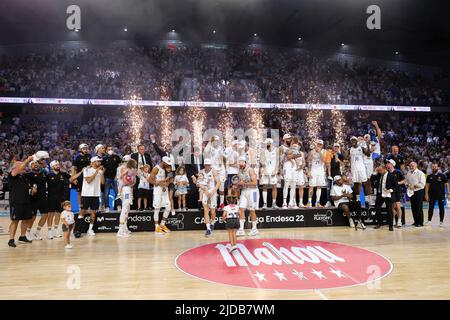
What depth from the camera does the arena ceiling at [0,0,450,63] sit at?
17.5 meters

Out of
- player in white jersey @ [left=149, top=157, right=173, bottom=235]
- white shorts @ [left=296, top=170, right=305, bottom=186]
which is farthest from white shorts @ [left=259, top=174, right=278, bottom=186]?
player in white jersey @ [left=149, top=157, right=173, bottom=235]

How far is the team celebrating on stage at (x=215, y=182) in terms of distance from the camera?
826cm

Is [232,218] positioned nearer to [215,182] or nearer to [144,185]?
[215,182]

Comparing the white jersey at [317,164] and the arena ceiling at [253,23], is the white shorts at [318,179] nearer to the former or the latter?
the white jersey at [317,164]

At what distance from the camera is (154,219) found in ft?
30.7

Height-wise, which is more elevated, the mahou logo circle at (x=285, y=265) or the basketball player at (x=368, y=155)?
the basketball player at (x=368, y=155)

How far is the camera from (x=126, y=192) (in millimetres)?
8531

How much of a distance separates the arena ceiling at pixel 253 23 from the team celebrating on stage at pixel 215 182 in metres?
9.74

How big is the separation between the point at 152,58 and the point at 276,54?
387 inches

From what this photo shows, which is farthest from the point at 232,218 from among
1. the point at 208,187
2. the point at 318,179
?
the point at 318,179

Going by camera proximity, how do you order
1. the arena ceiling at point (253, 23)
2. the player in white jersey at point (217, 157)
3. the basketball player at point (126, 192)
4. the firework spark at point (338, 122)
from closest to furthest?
1. the basketball player at point (126, 192)
2. the player in white jersey at point (217, 157)
3. the arena ceiling at point (253, 23)
4. the firework spark at point (338, 122)

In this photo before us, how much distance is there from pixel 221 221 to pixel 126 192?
108 inches

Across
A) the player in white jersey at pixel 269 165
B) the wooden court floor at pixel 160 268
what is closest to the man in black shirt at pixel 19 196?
the wooden court floor at pixel 160 268
